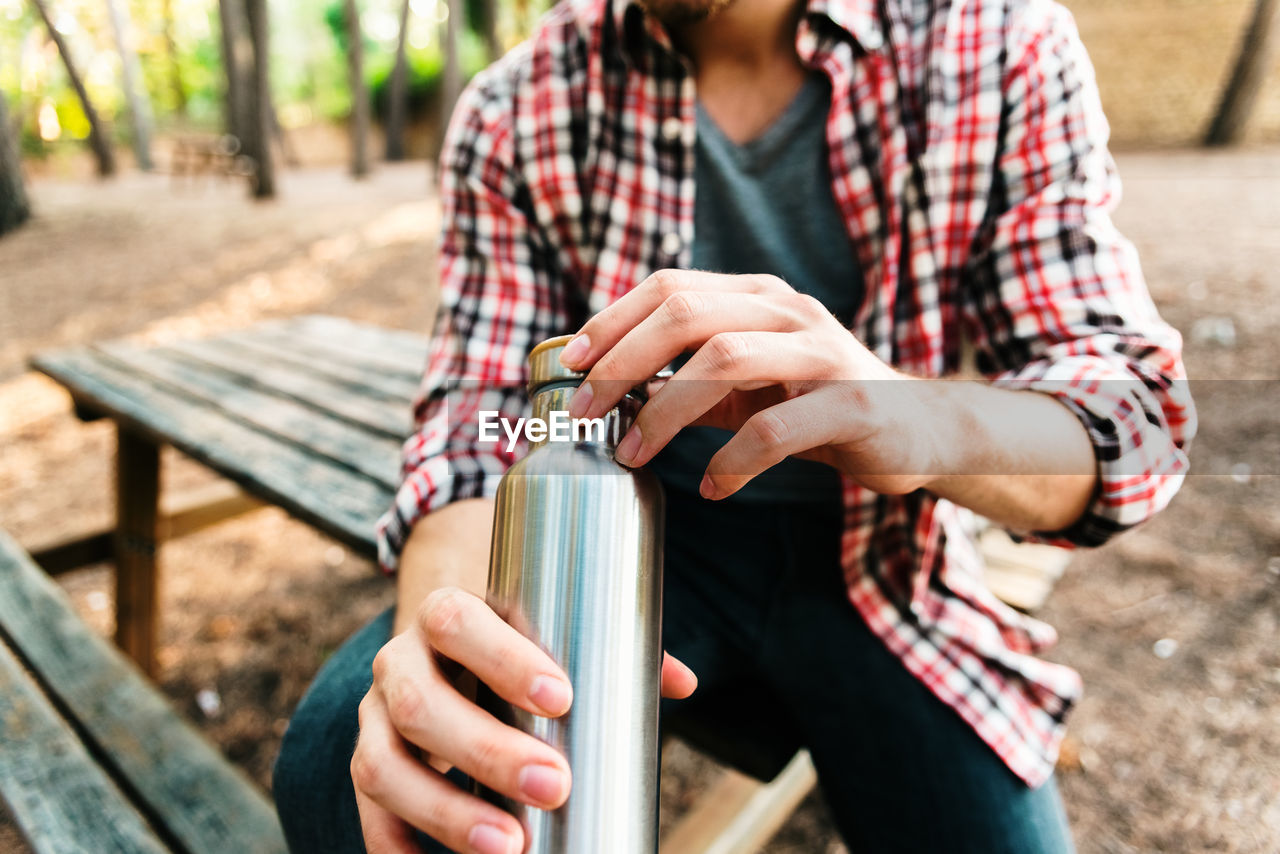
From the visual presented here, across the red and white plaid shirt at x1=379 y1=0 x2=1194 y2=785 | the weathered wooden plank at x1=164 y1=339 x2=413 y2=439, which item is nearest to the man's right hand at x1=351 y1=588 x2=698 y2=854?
the red and white plaid shirt at x1=379 y1=0 x2=1194 y2=785

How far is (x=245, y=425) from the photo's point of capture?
1904 mm

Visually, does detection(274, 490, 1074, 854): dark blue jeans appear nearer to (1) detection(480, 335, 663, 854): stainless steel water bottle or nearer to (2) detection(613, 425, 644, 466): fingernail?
(1) detection(480, 335, 663, 854): stainless steel water bottle

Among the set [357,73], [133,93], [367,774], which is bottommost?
[133,93]

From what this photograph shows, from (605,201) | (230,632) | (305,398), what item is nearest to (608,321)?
(605,201)

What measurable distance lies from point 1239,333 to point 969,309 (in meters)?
3.62

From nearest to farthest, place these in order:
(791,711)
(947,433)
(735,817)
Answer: (947,433) < (791,711) < (735,817)

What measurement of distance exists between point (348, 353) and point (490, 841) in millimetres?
2236

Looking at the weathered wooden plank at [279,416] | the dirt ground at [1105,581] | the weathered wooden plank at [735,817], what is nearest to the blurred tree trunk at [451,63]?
the dirt ground at [1105,581]

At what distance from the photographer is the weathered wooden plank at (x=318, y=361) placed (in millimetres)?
2209

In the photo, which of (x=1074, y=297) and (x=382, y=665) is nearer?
(x=382, y=665)

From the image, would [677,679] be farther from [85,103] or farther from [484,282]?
[85,103]

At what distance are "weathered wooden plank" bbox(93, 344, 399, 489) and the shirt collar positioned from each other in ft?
3.25

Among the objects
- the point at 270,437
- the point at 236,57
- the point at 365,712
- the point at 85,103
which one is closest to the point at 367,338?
Result: the point at 270,437

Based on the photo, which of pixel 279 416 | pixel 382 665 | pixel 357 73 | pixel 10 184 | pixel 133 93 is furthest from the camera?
pixel 133 93
